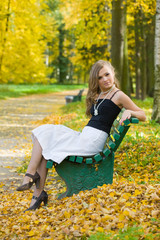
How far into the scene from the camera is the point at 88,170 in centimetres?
381

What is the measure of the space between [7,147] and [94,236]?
545 cm

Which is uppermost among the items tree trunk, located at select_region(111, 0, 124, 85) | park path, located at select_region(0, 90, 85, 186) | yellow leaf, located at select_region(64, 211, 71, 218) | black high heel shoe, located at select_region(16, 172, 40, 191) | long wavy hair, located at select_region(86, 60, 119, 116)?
tree trunk, located at select_region(111, 0, 124, 85)

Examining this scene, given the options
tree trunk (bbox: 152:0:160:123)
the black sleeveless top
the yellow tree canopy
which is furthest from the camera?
the yellow tree canopy

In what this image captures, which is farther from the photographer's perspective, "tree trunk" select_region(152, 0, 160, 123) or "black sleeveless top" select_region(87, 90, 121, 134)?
"tree trunk" select_region(152, 0, 160, 123)

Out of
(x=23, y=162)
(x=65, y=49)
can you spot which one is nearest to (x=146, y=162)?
(x=23, y=162)

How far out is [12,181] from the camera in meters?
5.25

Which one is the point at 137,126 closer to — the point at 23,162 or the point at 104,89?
the point at 23,162

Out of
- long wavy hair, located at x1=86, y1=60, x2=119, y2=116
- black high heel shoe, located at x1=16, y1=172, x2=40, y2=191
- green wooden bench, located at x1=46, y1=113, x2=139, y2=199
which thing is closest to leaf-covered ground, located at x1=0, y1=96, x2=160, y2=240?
green wooden bench, located at x1=46, y1=113, x2=139, y2=199

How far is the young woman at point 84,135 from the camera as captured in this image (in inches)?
144

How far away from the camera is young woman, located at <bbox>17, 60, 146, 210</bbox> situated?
12.0 ft

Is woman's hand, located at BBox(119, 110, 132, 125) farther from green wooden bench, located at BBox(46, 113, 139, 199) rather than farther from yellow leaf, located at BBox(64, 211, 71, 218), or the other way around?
yellow leaf, located at BBox(64, 211, 71, 218)

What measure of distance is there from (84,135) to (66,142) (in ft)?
0.81

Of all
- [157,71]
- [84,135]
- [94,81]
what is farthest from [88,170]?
[157,71]

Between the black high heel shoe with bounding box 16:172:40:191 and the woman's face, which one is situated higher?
the woman's face
